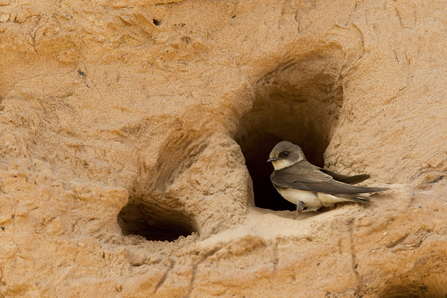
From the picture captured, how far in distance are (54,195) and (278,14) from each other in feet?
6.91

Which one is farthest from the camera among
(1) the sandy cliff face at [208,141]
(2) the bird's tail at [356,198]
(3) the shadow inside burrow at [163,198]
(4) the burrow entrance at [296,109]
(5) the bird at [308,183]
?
(4) the burrow entrance at [296,109]

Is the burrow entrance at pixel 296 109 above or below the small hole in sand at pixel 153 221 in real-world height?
above

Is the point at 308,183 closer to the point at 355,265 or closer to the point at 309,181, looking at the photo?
the point at 309,181

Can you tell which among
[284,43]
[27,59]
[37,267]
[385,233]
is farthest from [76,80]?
[385,233]

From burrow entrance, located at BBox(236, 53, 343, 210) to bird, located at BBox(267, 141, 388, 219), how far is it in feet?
1.14

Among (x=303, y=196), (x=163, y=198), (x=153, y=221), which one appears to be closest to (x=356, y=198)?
(x=303, y=196)

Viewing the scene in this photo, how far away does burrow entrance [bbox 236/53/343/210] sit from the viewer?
344 cm

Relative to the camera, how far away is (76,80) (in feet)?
9.74

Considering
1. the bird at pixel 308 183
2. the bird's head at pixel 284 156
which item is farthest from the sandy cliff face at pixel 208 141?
the bird's head at pixel 284 156

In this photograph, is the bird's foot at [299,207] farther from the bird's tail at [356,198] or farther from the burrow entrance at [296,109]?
the burrow entrance at [296,109]

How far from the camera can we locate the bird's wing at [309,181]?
2.62 meters

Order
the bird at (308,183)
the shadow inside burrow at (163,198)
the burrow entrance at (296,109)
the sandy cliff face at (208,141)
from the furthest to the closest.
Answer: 1. the burrow entrance at (296,109)
2. the shadow inside burrow at (163,198)
3. the bird at (308,183)
4. the sandy cliff face at (208,141)

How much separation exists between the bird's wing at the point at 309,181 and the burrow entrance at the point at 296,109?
0.45 m

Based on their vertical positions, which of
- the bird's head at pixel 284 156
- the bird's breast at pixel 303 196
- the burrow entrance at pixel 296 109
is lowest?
the bird's breast at pixel 303 196
